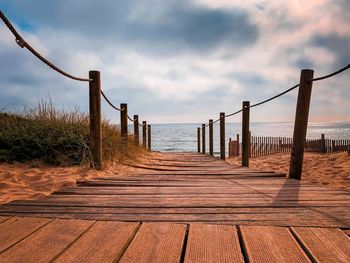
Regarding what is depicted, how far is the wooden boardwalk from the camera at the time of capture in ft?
4.56

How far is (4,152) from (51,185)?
211 centimetres

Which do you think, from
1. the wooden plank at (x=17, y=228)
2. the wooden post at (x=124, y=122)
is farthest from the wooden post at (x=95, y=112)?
the wooden plank at (x=17, y=228)

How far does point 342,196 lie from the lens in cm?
254

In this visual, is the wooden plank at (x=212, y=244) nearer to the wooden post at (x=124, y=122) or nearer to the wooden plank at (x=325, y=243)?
the wooden plank at (x=325, y=243)

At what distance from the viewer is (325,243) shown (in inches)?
59.1

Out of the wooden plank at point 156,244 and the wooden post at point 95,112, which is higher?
the wooden post at point 95,112

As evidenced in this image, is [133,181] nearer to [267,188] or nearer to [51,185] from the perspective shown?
[51,185]

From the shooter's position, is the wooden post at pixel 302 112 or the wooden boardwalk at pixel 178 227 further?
the wooden post at pixel 302 112

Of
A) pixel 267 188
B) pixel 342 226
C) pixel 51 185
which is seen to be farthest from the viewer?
pixel 51 185

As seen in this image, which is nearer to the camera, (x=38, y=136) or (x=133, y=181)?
(x=133, y=181)

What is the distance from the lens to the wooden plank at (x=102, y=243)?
136 cm

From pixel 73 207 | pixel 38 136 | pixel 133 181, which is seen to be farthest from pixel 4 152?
pixel 73 207

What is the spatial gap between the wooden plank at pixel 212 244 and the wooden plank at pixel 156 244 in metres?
0.05

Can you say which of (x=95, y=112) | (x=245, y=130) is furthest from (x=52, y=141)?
(x=245, y=130)
